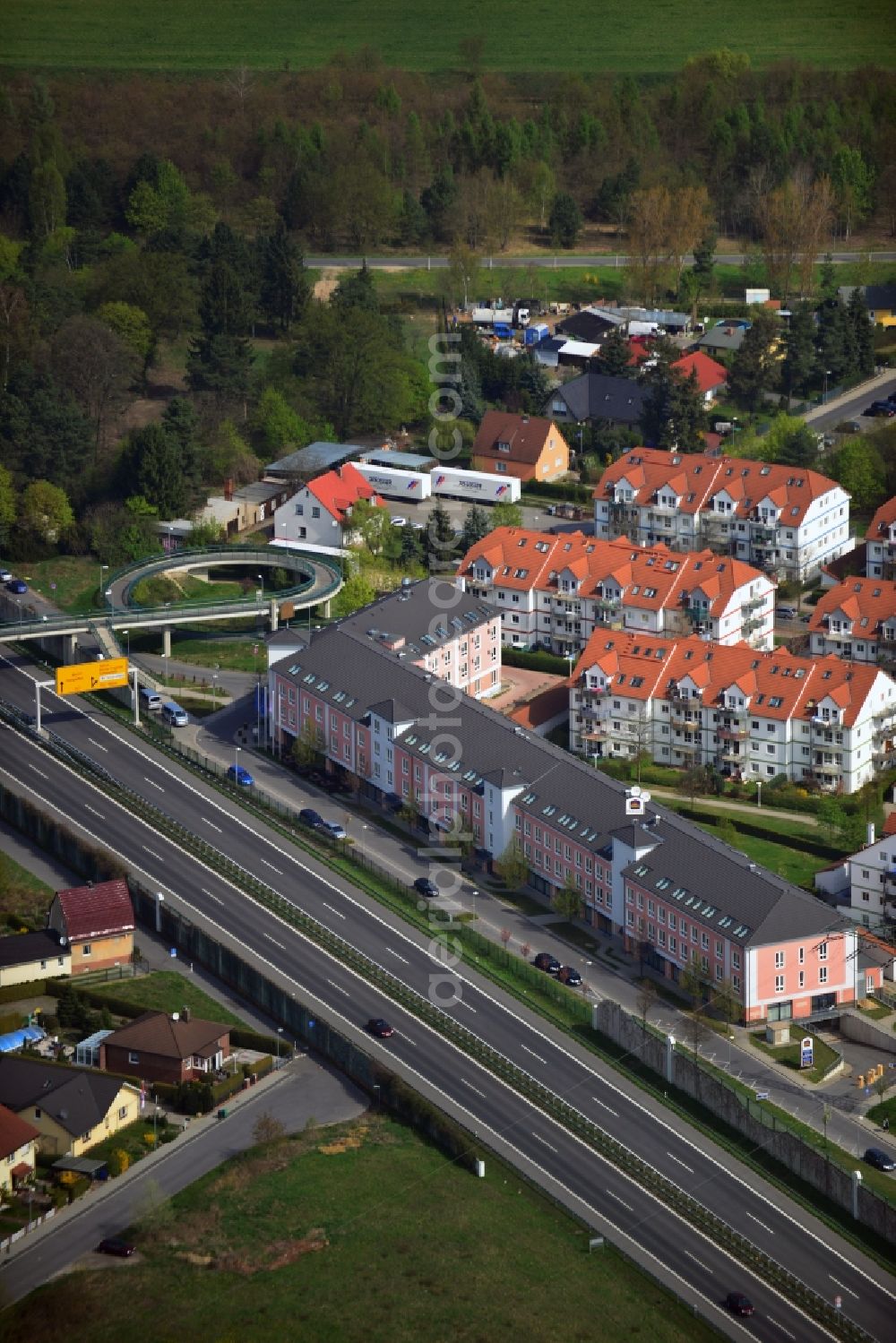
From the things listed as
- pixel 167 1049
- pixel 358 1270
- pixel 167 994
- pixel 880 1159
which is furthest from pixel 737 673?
pixel 358 1270

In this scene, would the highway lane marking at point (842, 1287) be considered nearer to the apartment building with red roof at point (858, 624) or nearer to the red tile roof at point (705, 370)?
the apartment building with red roof at point (858, 624)

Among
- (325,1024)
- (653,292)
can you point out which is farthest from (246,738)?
(653,292)

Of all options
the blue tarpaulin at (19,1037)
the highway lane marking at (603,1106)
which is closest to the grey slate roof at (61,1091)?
the blue tarpaulin at (19,1037)

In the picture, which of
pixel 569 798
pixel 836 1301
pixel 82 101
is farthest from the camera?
pixel 82 101

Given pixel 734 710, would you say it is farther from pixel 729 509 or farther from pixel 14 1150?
pixel 14 1150

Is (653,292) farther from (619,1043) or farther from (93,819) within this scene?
(619,1043)

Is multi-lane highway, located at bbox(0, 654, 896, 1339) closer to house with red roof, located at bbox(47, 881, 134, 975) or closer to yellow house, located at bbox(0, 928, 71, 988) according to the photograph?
house with red roof, located at bbox(47, 881, 134, 975)
